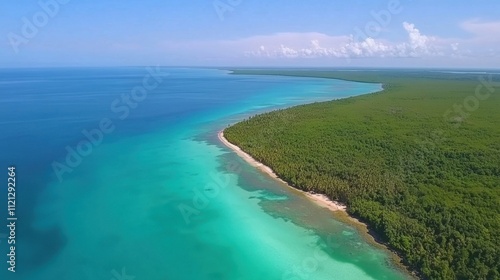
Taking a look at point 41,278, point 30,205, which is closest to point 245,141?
point 30,205

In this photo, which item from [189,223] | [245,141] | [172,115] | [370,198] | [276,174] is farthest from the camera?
[172,115]

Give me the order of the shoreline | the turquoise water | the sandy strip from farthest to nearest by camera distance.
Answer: the sandy strip, the shoreline, the turquoise water

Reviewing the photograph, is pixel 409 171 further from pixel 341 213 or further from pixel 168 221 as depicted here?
pixel 168 221

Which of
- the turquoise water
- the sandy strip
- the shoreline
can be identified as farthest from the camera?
the sandy strip

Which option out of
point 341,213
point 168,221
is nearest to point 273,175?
point 341,213

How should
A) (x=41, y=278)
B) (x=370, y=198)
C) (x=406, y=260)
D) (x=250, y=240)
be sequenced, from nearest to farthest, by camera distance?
(x=41, y=278), (x=406, y=260), (x=250, y=240), (x=370, y=198)

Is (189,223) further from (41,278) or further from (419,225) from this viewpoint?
(419,225)

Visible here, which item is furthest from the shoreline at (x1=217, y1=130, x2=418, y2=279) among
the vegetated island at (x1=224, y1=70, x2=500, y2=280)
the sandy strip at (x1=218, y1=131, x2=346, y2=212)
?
the vegetated island at (x1=224, y1=70, x2=500, y2=280)

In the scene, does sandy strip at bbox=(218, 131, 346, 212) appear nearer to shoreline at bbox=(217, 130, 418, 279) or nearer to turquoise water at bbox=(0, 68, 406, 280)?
shoreline at bbox=(217, 130, 418, 279)

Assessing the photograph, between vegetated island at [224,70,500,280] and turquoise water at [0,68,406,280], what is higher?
vegetated island at [224,70,500,280]
